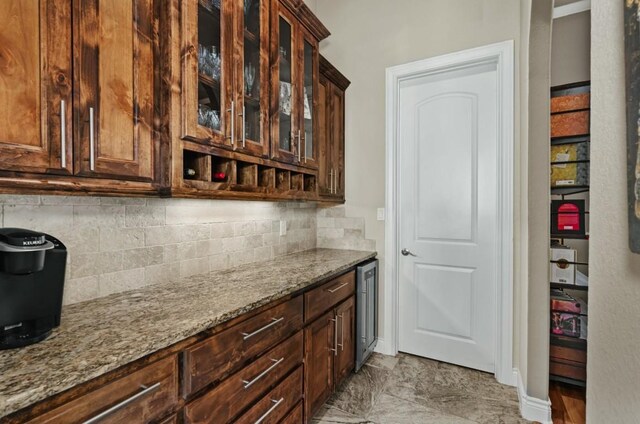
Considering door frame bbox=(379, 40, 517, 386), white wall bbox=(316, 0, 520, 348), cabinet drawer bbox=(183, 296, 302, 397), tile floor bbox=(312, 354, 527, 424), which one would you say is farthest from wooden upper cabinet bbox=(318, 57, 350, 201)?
tile floor bbox=(312, 354, 527, 424)

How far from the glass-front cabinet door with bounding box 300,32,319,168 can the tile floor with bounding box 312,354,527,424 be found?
1.64m

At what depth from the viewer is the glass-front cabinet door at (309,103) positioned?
2.16m

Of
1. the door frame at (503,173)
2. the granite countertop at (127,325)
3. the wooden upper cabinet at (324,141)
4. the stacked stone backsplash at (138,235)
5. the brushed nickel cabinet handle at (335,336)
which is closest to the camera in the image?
the granite countertop at (127,325)

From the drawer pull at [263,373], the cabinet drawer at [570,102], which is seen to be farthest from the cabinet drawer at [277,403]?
the cabinet drawer at [570,102]

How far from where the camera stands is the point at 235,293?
4.85ft

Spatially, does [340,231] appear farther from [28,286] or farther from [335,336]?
[28,286]

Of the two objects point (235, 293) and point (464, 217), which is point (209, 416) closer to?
point (235, 293)

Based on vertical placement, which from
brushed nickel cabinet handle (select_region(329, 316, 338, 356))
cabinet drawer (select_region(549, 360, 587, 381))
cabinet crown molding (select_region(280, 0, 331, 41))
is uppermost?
cabinet crown molding (select_region(280, 0, 331, 41))

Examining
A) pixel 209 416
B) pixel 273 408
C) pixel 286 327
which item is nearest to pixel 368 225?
pixel 286 327

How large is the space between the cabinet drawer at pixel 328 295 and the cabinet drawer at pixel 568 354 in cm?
153

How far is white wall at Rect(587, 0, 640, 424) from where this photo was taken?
1.88ft

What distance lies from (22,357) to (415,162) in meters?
2.68

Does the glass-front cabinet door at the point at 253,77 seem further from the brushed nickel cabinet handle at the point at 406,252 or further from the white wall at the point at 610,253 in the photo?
the brushed nickel cabinet handle at the point at 406,252

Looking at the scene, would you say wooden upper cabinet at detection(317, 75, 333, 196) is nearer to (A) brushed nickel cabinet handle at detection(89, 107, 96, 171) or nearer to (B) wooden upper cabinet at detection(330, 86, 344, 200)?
(B) wooden upper cabinet at detection(330, 86, 344, 200)
